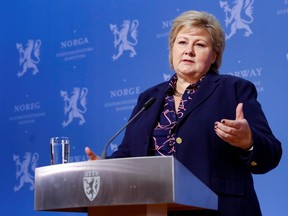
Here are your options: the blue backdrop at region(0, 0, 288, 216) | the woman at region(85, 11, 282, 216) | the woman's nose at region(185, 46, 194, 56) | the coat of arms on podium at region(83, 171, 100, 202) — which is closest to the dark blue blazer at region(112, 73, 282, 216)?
the woman at region(85, 11, 282, 216)

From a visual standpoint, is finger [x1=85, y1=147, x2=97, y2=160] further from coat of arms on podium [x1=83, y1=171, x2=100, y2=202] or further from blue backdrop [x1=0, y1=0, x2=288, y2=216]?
blue backdrop [x1=0, y1=0, x2=288, y2=216]

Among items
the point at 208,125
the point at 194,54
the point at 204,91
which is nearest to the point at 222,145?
the point at 208,125

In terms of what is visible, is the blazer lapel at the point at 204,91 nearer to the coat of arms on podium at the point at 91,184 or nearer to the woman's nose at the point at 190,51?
the woman's nose at the point at 190,51

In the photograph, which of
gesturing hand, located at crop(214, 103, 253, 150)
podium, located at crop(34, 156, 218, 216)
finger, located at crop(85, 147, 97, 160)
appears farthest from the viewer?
finger, located at crop(85, 147, 97, 160)

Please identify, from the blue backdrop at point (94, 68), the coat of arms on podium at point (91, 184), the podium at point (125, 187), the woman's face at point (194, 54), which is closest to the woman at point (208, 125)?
the woman's face at point (194, 54)

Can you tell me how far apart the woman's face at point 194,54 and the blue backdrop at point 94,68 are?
927 millimetres

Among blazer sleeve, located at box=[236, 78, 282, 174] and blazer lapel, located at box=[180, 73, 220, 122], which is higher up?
blazer lapel, located at box=[180, 73, 220, 122]

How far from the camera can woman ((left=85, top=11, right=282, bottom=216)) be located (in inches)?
64.4

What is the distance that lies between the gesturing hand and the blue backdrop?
1253mm

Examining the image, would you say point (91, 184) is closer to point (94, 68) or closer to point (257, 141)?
point (257, 141)

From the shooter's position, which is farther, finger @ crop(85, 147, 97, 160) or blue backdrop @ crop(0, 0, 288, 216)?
blue backdrop @ crop(0, 0, 288, 216)

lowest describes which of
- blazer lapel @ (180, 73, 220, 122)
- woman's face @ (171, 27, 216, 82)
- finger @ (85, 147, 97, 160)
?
finger @ (85, 147, 97, 160)

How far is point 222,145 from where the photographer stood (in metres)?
1.73

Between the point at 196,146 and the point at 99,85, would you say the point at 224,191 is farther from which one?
the point at 99,85
